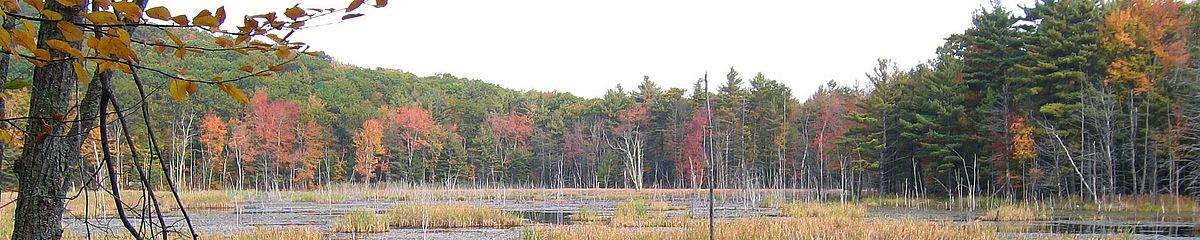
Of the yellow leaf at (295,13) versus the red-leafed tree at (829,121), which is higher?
the red-leafed tree at (829,121)

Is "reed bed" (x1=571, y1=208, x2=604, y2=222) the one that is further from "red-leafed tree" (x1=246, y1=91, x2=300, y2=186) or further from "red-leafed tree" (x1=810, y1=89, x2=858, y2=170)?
"red-leafed tree" (x1=246, y1=91, x2=300, y2=186)

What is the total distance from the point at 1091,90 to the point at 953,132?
6655mm

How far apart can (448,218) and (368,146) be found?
30.1 m

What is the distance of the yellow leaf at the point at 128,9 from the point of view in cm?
129

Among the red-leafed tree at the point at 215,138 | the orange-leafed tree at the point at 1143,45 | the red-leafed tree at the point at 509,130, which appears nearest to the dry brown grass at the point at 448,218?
the orange-leafed tree at the point at 1143,45

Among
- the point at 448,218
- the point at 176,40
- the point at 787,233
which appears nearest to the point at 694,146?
the point at 448,218

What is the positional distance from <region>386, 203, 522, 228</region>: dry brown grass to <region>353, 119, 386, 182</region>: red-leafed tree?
2873 cm

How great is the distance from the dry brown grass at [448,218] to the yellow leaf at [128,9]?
1531 cm

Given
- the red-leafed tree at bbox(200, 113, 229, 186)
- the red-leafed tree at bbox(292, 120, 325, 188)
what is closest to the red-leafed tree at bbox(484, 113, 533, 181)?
the red-leafed tree at bbox(292, 120, 325, 188)

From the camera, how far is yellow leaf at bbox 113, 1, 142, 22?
129cm

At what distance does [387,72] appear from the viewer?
71062 millimetres

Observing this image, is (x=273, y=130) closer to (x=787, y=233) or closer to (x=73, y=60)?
(x=787, y=233)

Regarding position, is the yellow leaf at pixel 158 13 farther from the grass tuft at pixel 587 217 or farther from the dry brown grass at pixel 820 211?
the dry brown grass at pixel 820 211

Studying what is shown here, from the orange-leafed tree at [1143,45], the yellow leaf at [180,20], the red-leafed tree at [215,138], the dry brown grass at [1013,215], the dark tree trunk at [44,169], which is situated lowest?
the dry brown grass at [1013,215]
